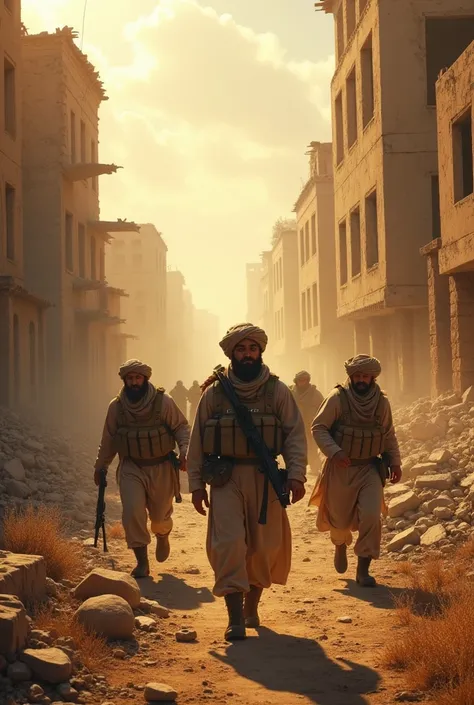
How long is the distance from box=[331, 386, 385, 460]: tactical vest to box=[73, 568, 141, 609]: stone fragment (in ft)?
7.23

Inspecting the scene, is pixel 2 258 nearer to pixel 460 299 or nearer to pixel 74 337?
pixel 74 337

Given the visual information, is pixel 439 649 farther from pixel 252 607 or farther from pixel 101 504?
pixel 101 504

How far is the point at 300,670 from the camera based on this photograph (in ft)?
17.5

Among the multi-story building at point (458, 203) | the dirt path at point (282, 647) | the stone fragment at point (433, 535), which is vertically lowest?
the dirt path at point (282, 647)

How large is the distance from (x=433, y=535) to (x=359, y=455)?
6.01 ft

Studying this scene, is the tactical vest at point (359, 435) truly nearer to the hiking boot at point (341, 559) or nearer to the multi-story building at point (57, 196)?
the hiking boot at point (341, 559)

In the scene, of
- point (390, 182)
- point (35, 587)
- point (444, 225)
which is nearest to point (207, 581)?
point (35, 587)

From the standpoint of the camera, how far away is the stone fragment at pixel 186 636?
611 cm

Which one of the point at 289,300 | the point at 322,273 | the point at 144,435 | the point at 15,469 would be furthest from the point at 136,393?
the point at 289,300

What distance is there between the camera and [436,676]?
4922 millimetres

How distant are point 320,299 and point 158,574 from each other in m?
26.0

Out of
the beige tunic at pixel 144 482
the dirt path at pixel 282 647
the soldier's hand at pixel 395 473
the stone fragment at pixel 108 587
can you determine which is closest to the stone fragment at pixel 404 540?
the dirt path at pixel 282 647

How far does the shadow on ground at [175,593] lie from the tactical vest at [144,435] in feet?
3.59

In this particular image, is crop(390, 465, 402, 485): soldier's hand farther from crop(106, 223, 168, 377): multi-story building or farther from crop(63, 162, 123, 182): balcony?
crop(106, 223, 168, 377): multi-story building
